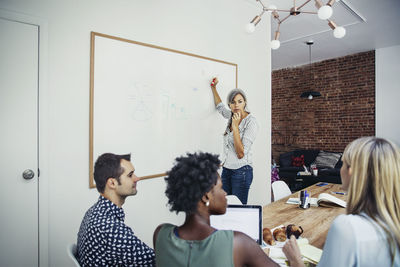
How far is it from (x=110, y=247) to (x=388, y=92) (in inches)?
252

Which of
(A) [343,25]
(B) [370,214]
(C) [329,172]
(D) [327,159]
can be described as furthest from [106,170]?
(D) [327,159]

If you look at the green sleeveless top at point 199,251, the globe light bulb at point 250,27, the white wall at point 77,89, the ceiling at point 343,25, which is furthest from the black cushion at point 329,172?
the green sleeveless top at point 199,251

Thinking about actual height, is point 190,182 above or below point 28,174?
above

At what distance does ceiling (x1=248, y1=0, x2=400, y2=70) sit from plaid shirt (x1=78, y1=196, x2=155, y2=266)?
3.42 m

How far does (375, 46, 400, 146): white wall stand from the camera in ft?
17.8

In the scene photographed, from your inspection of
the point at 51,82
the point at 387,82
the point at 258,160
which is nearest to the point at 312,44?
the point at 387,82

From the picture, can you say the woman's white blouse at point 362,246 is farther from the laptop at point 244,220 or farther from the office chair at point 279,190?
the office chair at point 279,190

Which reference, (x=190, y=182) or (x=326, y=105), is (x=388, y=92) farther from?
(x=190, y=182)

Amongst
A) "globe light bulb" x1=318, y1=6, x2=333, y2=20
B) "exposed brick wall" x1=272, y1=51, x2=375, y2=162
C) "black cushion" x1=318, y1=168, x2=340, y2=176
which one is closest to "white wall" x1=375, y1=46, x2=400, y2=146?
"exposed brick wall" x1=272, y1=51, x2=375, y2=162

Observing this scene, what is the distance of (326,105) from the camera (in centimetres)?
637

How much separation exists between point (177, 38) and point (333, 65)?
5.10m

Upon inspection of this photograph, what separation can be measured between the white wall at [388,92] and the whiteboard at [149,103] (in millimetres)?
4463

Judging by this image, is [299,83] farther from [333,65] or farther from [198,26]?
[198,26]

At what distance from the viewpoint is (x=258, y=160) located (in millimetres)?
3525
